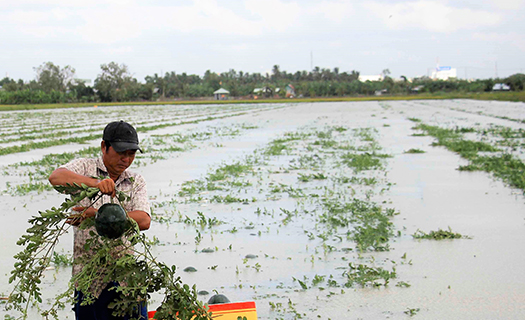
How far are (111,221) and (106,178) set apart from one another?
10.7 inches

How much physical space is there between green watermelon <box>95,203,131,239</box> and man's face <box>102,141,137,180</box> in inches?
11.5

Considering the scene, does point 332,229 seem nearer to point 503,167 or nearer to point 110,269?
point 110,269

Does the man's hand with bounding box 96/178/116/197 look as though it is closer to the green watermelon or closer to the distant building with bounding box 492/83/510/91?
the green watermelon

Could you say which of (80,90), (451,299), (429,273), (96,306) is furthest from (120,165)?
(80,90)

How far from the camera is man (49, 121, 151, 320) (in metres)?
2.70

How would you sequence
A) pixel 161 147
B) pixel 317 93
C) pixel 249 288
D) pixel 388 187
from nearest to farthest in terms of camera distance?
pixel 249 288 → pixel 388 187 → pixel 161 147 → pixel 317 93

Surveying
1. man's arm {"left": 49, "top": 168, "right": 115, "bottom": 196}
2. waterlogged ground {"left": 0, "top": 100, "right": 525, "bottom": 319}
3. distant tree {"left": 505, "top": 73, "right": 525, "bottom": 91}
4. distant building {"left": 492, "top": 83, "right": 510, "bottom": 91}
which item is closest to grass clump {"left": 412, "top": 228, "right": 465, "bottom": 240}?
waterlogged ground {"left": 0, "top": 100, "right": 525, "bottom": 319}

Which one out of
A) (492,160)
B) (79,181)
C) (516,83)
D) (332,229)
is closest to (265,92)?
(516,83)

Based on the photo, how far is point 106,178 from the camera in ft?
8.81

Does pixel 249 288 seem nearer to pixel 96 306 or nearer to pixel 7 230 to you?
pixel 96 306

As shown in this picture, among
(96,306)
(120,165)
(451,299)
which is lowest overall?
(451,299)

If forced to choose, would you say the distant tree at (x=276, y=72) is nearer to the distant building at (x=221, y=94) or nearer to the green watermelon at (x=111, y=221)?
the distant building at (x=221, y=94)

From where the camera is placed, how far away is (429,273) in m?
5.04

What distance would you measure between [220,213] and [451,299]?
3611 mm
